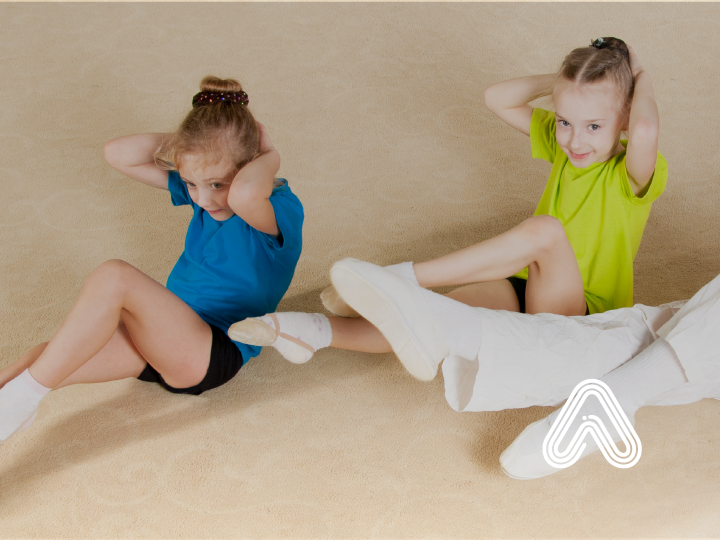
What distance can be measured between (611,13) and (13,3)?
7.67 ft

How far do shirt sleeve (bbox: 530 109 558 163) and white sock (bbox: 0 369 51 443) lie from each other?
1064 millimetres

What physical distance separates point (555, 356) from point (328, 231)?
760mm

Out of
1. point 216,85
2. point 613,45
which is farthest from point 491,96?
point 216,85

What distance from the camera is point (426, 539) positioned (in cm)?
108

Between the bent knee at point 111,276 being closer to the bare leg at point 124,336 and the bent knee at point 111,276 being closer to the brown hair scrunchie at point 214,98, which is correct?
the bare leg at point 124,336

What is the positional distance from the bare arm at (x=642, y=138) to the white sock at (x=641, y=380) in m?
0.31


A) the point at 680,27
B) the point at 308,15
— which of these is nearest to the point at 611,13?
the point at 680,27

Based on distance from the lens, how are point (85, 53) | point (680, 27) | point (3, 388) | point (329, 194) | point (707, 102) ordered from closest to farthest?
point (3, 388), point (329, 194), point (707, 102), point (85, 53), point (680, 27)

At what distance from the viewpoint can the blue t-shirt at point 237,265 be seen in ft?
4.01

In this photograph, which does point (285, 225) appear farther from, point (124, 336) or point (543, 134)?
point (543, 134)

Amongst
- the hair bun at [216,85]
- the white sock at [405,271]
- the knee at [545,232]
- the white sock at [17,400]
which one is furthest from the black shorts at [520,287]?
the white sock at [17,400]

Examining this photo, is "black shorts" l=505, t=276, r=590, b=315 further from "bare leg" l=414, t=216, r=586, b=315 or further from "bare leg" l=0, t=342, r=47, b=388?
"bare leg" l=0, t=342, r=47, b=388

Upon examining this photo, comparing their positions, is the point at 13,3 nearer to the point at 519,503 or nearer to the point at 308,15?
the point at 308,15

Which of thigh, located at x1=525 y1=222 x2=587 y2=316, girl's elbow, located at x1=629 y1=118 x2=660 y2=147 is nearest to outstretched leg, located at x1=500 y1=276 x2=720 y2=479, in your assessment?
thigh, located at x1=525 y1=222 x2=587 y2=316
